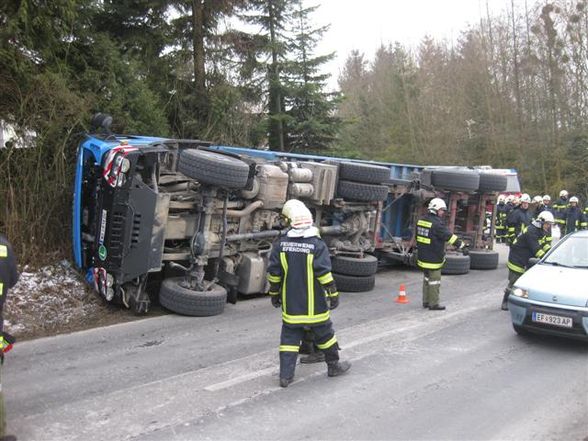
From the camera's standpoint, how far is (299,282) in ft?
15.9

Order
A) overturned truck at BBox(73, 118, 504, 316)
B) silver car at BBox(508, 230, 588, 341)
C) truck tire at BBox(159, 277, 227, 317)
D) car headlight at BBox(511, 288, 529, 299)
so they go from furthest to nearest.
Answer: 1. truck tire at BBox(159, 277, 227, 317)
2. overturned truck at BBox(73, 118, 504, 316)
3. car headlight at BBox(511, 288, 529, 299)
4. silver car at BBox(508, 230, 588, 341)

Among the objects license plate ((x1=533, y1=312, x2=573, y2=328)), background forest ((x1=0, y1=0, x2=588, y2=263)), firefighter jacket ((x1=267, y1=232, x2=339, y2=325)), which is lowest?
license plate ((x1=533, y1=312, x2=573, y2=328))

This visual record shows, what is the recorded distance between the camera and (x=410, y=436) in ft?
12.8

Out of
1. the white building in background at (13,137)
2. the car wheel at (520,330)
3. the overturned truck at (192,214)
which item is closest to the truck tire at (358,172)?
the overturned truck at (192,214)

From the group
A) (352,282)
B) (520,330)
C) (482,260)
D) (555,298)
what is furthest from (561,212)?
(555,298)

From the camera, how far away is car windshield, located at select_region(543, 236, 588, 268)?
677 centimetres

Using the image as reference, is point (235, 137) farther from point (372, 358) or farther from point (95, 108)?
point (372, 358)

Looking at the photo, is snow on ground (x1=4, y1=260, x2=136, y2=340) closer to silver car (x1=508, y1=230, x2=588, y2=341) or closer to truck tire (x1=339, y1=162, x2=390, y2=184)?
truck tire (x1=339, y1=162, x2=390, y2=184)

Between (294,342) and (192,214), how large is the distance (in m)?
3.14

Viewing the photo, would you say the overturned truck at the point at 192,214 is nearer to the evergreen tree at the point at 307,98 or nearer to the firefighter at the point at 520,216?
the firefighter at the point at 520,216

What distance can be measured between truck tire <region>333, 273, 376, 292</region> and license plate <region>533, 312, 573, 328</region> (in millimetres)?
3343

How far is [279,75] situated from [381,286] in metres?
10.5

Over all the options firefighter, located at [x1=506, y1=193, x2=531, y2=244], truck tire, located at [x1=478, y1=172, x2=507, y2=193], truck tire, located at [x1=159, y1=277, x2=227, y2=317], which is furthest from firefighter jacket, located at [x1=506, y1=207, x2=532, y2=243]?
truck tire, located at [x1=159, y1=277, x2=227, y2=317]

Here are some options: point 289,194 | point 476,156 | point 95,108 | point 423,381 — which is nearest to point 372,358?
point 423,381
